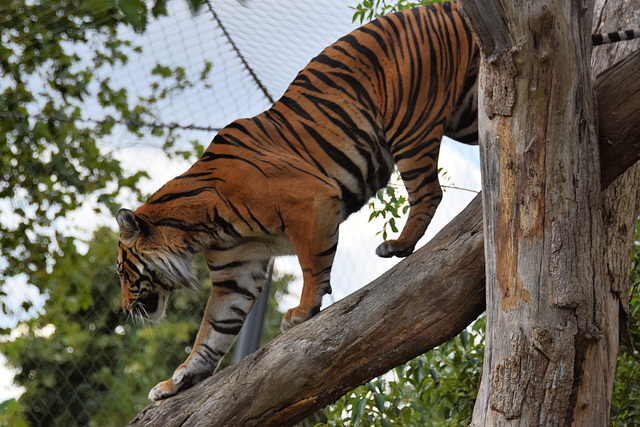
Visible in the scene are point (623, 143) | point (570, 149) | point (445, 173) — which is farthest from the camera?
point (445, 173)

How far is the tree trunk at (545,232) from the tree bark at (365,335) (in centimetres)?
39

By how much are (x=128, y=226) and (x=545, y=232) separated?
4.92 feet

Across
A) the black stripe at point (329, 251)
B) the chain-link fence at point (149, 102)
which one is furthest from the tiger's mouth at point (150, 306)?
the black stripe at point (329, 251)

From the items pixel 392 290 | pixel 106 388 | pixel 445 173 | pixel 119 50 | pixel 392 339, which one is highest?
pixel 119 50

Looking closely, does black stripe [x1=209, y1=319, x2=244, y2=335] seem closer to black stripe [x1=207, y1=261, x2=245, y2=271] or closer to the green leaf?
black stripe [x1=207, y1=261, x2=245, y2=271]

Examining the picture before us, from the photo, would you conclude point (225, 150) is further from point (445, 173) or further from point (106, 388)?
point (106, 388)

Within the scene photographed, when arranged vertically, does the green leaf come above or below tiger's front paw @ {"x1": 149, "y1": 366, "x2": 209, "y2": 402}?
below

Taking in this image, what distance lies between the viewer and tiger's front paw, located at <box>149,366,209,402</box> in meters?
Answer: 2.46

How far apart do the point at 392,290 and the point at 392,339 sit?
0.48 feet

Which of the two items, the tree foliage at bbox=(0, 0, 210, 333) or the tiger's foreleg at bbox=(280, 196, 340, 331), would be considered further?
the tree foliage at bbox=(0, 0, 210, 333)

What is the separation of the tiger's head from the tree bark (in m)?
0.50

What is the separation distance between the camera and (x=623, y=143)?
1.82 meters

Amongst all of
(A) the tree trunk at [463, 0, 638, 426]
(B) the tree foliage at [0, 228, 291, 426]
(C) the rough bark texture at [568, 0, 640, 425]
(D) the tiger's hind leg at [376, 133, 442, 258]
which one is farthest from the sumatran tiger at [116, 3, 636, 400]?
(B) the tree foliage at [0, 228, 291, 426]

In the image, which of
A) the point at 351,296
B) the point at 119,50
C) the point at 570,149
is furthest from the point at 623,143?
the point at 119,50
